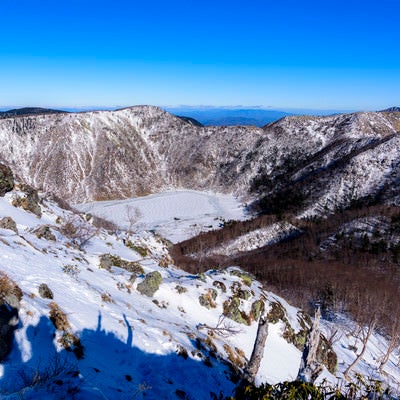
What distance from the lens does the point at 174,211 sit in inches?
4198

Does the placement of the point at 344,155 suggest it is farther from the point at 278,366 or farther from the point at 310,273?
the point at 278,366

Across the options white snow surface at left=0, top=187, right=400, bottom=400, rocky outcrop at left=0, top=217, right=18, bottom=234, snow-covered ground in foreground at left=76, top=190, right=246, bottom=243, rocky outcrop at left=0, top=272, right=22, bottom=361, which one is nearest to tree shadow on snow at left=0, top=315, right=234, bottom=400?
white snow surface at left=0, top=187, right=400, bottom=400

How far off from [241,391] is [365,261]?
211 feet

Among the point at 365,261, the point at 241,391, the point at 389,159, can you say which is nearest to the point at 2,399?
the point at 241,391

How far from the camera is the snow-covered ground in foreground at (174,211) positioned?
9096cm

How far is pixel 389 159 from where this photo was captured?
100688mm

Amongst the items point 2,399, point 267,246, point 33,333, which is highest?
point 2,399

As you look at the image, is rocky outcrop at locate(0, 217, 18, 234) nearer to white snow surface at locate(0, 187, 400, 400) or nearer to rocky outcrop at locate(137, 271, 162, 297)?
white snow surface at locate(0, 187, 400, 400)

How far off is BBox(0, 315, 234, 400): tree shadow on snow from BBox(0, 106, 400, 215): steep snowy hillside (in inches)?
3576

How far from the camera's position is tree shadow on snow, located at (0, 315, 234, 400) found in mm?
7477

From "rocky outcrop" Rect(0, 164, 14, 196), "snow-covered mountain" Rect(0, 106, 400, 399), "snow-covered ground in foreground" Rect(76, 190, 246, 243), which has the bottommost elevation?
"snow-covered ground in foreground" Rect(76, 190, 246, 243)

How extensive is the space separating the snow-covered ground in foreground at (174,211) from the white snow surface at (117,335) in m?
64.9

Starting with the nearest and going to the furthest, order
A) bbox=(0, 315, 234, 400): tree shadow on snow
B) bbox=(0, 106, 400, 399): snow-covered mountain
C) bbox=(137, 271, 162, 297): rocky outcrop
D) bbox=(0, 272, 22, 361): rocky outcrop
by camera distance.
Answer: bbox=(0, 315, 234, 400): tree shadow on snow < bbox=(0, 272, 22, 361): rocky outcrop < bbox=(0, 106, 400, 399): snow-covered mountain < bbox=(137, 271, 162, 297): rocky outcrop

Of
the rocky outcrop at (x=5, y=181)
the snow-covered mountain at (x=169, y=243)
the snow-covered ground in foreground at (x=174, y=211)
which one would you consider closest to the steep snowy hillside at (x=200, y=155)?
the snow-covered mountain at (x=169, y=243)
